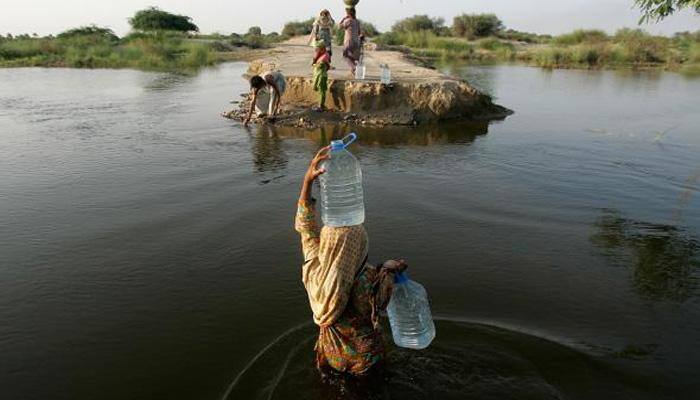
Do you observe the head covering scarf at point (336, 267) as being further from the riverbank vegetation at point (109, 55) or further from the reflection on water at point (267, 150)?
the riverbank vegetation at point (109, 55)

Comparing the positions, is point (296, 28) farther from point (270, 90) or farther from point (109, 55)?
point (270, 90)

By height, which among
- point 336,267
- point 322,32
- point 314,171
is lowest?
point 336,267

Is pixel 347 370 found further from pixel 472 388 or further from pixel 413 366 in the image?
pixel 472 388

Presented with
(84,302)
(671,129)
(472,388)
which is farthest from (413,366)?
(671,129)

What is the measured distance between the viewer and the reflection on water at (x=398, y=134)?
11.4 m

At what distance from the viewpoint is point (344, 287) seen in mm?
2959

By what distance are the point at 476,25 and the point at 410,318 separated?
2244 inches

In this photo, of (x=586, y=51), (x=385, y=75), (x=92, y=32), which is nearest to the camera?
(x=385, y=75)

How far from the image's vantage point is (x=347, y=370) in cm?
335

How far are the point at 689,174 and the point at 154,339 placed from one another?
910 cm

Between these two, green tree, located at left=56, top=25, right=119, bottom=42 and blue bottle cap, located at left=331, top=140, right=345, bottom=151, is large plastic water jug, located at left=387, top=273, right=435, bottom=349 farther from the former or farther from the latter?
green tree, located at left=56, top=25, right=119, bottom=42

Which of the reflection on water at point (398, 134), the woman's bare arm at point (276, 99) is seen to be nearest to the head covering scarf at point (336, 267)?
the reflection on water at point (398, 134)

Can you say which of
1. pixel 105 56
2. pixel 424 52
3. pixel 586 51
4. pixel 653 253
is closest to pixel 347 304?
pixel 653 253

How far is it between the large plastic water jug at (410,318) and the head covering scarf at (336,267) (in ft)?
1.68
